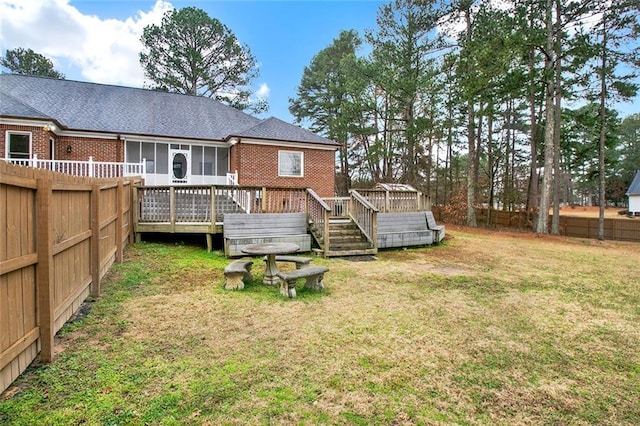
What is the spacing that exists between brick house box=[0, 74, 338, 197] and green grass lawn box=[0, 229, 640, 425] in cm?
1017

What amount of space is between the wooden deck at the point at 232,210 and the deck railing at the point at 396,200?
1.33 meters

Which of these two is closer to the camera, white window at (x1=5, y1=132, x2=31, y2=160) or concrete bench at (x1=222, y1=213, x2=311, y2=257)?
concrete bench at (x1=222, y1=213, x2=311, y2=257)

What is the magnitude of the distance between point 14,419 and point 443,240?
12647 mm

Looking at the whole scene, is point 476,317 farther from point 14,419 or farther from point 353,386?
point 14,419

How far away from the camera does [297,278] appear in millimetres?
5566

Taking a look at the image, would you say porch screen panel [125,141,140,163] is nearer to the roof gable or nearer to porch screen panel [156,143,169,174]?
porch screen panel [156,143,169,174]

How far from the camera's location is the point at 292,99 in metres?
33.9

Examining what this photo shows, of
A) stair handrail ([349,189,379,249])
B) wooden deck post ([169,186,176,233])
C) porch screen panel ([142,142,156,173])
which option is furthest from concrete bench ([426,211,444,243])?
porch screen panel ([142,142,156,173])

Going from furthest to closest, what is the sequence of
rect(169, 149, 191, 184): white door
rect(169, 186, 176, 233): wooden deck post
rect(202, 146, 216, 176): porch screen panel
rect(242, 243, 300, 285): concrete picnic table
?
rect(202, 146, 216, 176): porch screen panel, rect(169, 149, 191, 184): white door, rect(169, 186, 176, 233): wooden deck post, rect(242, 243, 300, 285): concrete picnic table

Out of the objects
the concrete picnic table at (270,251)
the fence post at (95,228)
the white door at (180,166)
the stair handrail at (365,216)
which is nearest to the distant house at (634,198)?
the stair handrail at (365,216)

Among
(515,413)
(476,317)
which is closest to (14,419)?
(515,413)

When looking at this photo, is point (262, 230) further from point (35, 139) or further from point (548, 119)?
point (548, 119)

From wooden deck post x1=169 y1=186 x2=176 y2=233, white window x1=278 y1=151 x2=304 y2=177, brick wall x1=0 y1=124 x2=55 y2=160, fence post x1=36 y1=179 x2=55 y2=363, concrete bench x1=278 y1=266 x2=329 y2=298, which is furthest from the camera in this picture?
white window x1=278 y1=151 x2=304 y2=177

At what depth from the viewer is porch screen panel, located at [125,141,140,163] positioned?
15.6m
